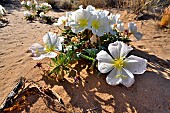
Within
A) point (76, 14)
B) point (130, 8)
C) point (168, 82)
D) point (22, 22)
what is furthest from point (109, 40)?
point (130, 8)

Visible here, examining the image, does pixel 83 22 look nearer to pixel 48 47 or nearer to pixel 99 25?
pixel 99 25

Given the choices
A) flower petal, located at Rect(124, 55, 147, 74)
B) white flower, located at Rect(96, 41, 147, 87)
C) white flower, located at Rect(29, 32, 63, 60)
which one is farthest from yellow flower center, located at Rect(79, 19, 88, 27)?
flower petal, located at Rect(124, 55, 147, 74)

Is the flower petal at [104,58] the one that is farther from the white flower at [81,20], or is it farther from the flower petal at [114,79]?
the white flower at [81,20]

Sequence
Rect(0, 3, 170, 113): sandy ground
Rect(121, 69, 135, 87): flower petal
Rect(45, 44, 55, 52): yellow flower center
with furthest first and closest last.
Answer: Rect(45, 44, 55, 52): yellow flower center
Rect(0, 3, 170, 113): sandy ground
Rect(121, 69, 135, 87): flower petal

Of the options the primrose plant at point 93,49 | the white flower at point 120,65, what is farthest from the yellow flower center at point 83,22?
the white flower at point 120,65

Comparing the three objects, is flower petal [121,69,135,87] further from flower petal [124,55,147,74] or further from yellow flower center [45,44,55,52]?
yellow flower center [45,44,55,52]

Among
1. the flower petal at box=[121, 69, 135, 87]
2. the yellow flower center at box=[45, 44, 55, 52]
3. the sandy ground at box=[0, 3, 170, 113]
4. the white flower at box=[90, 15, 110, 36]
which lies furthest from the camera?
the white flower at box=[90, 15, 110, 36]

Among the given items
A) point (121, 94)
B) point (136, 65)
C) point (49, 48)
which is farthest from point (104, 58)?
point (49, 48)

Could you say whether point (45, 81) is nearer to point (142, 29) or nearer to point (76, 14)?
point (76, 14)
